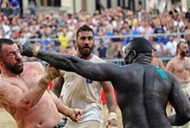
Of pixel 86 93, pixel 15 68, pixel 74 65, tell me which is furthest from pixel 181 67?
pixel 74 65

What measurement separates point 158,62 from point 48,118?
818 centimetres

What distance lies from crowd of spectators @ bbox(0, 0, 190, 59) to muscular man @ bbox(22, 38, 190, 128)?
10.9m

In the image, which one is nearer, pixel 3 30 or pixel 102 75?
pixel 102 75

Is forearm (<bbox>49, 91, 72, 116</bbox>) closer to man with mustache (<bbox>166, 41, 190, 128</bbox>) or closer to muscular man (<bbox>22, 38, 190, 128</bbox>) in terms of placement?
muscular man (<bbox>22, 38, 190, 128</bbox>)

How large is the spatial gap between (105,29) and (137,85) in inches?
574

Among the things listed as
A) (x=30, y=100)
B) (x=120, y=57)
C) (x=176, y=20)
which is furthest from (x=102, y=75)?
(x=176, y=20)

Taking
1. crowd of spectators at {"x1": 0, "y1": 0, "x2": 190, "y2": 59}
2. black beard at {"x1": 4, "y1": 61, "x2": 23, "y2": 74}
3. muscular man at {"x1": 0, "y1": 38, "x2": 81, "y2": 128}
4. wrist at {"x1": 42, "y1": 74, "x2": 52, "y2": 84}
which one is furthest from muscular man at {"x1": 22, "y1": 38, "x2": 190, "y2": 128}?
crowd of spectators at {"x1": 0, "y1": 0, "x2": 190, "y2": 59}

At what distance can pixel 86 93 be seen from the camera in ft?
24.2

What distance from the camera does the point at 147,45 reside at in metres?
5.33

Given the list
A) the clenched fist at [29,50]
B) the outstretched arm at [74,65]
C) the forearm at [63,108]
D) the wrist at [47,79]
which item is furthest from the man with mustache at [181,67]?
the clenched fist at [29,50]

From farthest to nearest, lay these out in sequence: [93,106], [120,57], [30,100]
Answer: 1. [120,57]
2. [93,106]
3. [30,100]

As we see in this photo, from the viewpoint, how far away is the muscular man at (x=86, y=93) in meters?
7.38

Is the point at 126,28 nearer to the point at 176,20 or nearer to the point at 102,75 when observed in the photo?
the point at 176,20

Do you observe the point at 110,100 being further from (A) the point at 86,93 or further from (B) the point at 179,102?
(B) the point at 179,102
